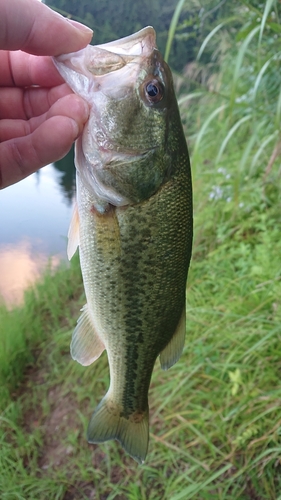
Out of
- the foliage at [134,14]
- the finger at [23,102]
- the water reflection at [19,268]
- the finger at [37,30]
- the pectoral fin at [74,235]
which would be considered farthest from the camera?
the water reflection at [19,268]

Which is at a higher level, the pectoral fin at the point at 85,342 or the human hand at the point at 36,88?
the human hand at the point at 36,88

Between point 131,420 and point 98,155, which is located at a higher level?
point 98,155

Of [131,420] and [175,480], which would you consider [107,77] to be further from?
[175,480]

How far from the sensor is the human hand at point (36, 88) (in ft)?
3.55

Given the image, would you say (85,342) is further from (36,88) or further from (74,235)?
(36,88)

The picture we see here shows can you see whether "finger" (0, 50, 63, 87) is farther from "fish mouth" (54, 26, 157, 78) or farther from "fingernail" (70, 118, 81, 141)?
"fingernail" (70, 118, 81, 141)

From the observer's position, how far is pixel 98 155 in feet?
3.77

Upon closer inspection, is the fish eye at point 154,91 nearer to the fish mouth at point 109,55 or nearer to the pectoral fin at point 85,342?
the fish mouth at point 109,55

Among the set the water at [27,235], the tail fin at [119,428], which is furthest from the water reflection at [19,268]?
the tail fin at [119,428]

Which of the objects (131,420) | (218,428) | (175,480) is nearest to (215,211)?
(218,428)

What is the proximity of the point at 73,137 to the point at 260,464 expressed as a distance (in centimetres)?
167

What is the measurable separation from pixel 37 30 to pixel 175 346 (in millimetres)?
994

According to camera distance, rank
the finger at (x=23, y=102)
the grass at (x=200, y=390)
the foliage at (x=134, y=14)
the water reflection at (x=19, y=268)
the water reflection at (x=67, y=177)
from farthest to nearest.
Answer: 1. the water reflection at (x=67, y=177)
2. the water reflection at (x=19, y=268)
3. the foliage at (x=134, y=14)
4. the grass at (x=200, y=390)
5. the finger at (x=23, y=102)

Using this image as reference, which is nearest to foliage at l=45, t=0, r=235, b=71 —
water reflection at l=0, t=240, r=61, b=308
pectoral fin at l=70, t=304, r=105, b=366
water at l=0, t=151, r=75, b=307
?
pectoral fin at l=70, t=304, r=105, b=366
